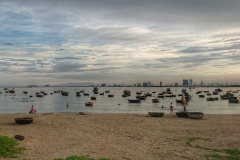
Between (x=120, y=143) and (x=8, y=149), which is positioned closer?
(x=8, y=149)

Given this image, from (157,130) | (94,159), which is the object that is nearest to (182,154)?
(94,159)

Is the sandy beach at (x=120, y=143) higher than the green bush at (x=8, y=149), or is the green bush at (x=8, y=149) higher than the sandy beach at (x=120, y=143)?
the green bush at (x=8, y=149)

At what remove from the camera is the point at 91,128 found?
19.6m

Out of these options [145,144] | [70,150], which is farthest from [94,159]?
[145,144]

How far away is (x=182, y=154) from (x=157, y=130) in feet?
23.5

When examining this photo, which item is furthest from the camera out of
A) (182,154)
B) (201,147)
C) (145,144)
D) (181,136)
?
(181,136)

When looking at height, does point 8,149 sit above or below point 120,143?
above

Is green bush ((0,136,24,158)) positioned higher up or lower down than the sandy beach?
higher up

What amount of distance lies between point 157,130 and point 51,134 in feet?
25.8

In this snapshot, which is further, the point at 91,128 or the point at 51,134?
the point at 91,128

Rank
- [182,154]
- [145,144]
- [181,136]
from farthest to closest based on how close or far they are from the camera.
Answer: [181,136]
[145,144]
[182,154]

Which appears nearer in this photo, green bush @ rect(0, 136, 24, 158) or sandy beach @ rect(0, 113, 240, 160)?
green bush @ rect(0, 136, 24, 158)

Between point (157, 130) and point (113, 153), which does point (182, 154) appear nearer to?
point (113, 153)

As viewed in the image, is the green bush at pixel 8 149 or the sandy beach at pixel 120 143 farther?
the sandy beach at pixel 120 143
